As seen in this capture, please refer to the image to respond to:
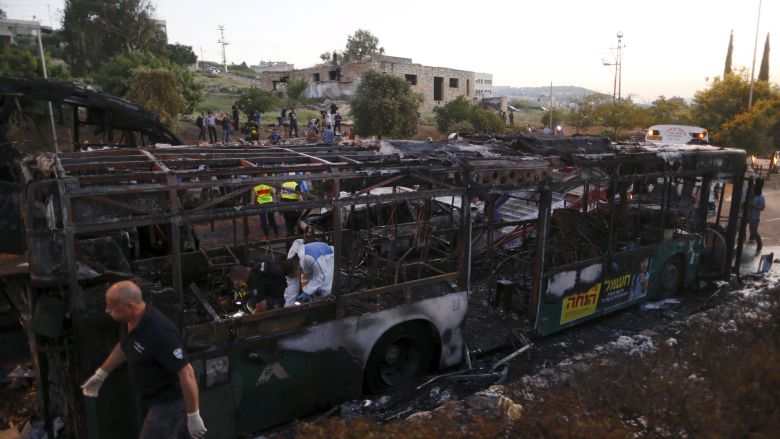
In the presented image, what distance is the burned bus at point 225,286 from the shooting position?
14.0ft

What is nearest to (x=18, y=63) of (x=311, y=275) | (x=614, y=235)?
(x=311, y=275)

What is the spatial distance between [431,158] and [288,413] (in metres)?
3.51

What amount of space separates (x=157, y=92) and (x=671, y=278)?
21.6m

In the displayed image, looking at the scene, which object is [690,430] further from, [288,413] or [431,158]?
[431,158]

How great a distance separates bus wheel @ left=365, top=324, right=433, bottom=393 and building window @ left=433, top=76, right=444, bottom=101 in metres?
43.8

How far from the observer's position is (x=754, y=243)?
14.6 m

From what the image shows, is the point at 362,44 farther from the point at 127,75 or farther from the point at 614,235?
the point at 614,235

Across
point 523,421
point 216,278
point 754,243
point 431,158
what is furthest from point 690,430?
point 754,243

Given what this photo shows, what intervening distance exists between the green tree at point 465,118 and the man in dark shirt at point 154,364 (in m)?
29.7

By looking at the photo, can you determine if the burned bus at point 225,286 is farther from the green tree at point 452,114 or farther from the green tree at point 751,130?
the green tree at point 751,130

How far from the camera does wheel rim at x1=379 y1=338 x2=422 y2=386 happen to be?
20.7ft

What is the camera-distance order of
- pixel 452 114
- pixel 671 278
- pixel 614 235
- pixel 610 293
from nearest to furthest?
pixel 610 293 → pixel 614 235 → pixel 671 278 → pixel 452 114

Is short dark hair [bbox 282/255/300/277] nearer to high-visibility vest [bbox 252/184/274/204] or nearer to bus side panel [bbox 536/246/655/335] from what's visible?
bus side panel [bbox 536/246/655/335]

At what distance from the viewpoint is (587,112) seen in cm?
3556
